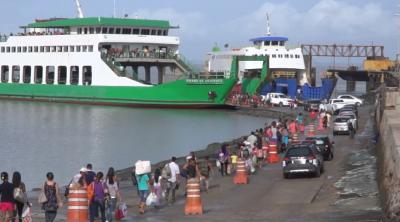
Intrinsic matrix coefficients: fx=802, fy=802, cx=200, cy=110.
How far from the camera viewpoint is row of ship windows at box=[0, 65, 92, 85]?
8219 centimetres

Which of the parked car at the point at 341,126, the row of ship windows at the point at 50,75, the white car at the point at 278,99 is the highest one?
the row of ship windows at the point at 50,75

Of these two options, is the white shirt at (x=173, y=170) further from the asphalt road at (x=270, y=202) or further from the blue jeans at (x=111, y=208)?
the blue jeans at (x=111, y=208)

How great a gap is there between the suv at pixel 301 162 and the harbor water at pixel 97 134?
31.7ft

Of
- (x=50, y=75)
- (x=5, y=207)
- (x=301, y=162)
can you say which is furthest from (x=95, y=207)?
(x=50, y=75)

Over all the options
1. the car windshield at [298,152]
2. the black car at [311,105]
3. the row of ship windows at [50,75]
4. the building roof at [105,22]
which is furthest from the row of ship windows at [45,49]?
the car windshield at [298,152]

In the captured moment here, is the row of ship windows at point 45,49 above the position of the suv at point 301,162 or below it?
above

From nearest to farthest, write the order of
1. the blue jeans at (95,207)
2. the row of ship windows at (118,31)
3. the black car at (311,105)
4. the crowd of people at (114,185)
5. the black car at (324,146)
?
the crowd of people at (114,185) → the blue jeans at (95,207) → the black car at (324,146) → the black car at (311,105) → the row of ship windows at (118,31)

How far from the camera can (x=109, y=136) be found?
52.6m

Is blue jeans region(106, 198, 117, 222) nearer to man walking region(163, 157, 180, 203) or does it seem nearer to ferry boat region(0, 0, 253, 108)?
man walking region(163, 157, 180, 203)

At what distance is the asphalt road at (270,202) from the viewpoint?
1855cm

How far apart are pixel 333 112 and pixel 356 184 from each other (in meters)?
38.7

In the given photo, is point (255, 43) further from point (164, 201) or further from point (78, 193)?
point (78, 193)

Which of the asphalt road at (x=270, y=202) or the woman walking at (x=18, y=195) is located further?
the asphalt road at (x=270, y=202)

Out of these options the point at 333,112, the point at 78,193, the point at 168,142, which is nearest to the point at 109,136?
the point at 168,142
